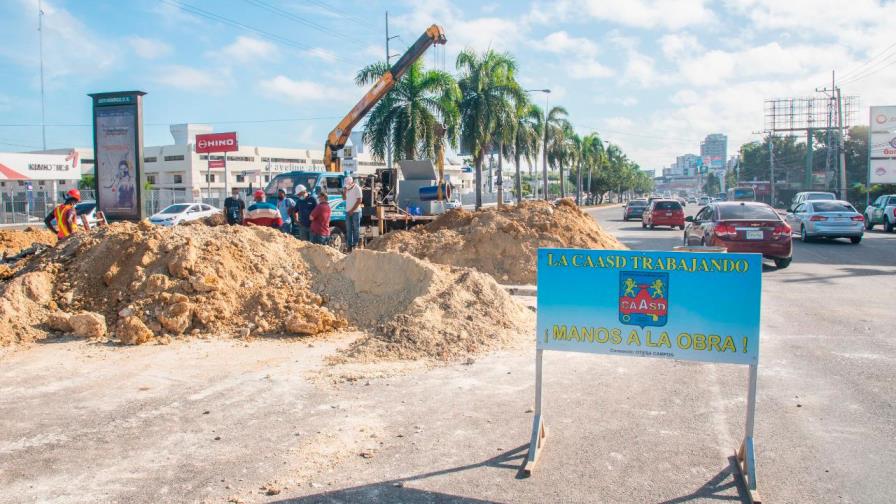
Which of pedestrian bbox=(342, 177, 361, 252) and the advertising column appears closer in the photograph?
pedestrian bbox=(342, 177, 361, 252)

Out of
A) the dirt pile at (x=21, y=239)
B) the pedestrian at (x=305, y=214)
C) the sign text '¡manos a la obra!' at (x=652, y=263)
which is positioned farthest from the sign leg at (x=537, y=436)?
the dirt pile at (x=21, y=239)

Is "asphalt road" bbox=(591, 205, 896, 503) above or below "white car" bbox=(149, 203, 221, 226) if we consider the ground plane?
below

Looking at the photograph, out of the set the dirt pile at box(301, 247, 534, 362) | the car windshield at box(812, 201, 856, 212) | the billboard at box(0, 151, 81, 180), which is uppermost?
the billboard at box(0, 151, 81, 180)

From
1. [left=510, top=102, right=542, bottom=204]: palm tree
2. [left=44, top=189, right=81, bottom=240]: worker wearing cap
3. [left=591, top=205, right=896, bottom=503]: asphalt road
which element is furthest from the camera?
[left=510, top=102, right=542, bottom=204]: palm tree

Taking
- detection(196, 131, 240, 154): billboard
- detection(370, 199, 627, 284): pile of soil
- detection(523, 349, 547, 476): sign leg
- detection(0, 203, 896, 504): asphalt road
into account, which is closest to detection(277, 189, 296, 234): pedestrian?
detection(370, 199, 627, 284): pile of soil

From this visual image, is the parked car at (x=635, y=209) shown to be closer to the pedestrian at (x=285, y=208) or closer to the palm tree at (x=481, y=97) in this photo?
the palm tree at (x=481, y=97)

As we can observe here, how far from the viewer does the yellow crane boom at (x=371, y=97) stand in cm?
2498

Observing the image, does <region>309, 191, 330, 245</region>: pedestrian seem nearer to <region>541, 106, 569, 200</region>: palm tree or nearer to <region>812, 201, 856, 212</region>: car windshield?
<region>812, 201, 856, 212</region>: car windshield

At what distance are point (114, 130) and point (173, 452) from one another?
1289 cm

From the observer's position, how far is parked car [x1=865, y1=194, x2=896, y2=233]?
99.3 feet

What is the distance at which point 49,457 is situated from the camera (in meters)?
4.78

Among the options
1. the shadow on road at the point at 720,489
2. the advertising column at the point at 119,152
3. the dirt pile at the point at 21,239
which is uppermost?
the advertising column at the point at 119,152

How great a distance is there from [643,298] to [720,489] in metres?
1.26

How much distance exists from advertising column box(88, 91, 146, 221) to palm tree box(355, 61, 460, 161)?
17294 mm
